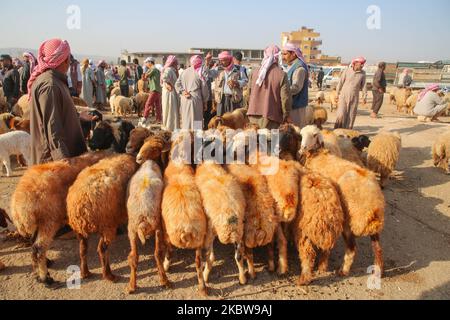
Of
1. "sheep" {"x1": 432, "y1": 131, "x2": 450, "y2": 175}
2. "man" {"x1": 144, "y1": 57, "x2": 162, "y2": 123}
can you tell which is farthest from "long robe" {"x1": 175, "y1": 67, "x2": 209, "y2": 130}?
"sheep" {"x1": 432, "y1": 131, "x2": 450, "y2": 175}

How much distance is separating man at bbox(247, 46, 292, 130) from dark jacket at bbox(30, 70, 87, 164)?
11.3ft

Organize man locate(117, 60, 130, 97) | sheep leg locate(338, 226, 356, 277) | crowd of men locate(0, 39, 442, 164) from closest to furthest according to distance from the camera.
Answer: sheep leg locate(338, 226, 356, 277), crowd of men locate(0, 39, 442, 164), man locate(117, 60, 130, 97)

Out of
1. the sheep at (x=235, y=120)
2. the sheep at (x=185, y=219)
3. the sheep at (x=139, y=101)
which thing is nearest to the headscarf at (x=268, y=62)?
the sheep at (x=235, y=120)

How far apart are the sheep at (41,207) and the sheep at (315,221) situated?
2981mm

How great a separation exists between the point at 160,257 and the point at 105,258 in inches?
27.2

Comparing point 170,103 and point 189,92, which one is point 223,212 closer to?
point 189,92

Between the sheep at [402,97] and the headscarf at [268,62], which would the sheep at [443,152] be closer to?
the headscarf at [268,62]

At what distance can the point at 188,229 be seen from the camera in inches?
131

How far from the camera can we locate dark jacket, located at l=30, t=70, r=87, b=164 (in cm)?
399

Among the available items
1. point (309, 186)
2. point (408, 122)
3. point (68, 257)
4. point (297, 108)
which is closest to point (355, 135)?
point (297, 108)

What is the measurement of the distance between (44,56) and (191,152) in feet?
7.94

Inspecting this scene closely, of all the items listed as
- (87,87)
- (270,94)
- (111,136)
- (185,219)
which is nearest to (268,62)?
(270,94)

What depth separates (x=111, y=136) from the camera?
531cm

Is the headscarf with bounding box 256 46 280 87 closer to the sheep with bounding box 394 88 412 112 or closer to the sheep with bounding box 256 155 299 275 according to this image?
the sheep with bounding box 256 155 299 275
